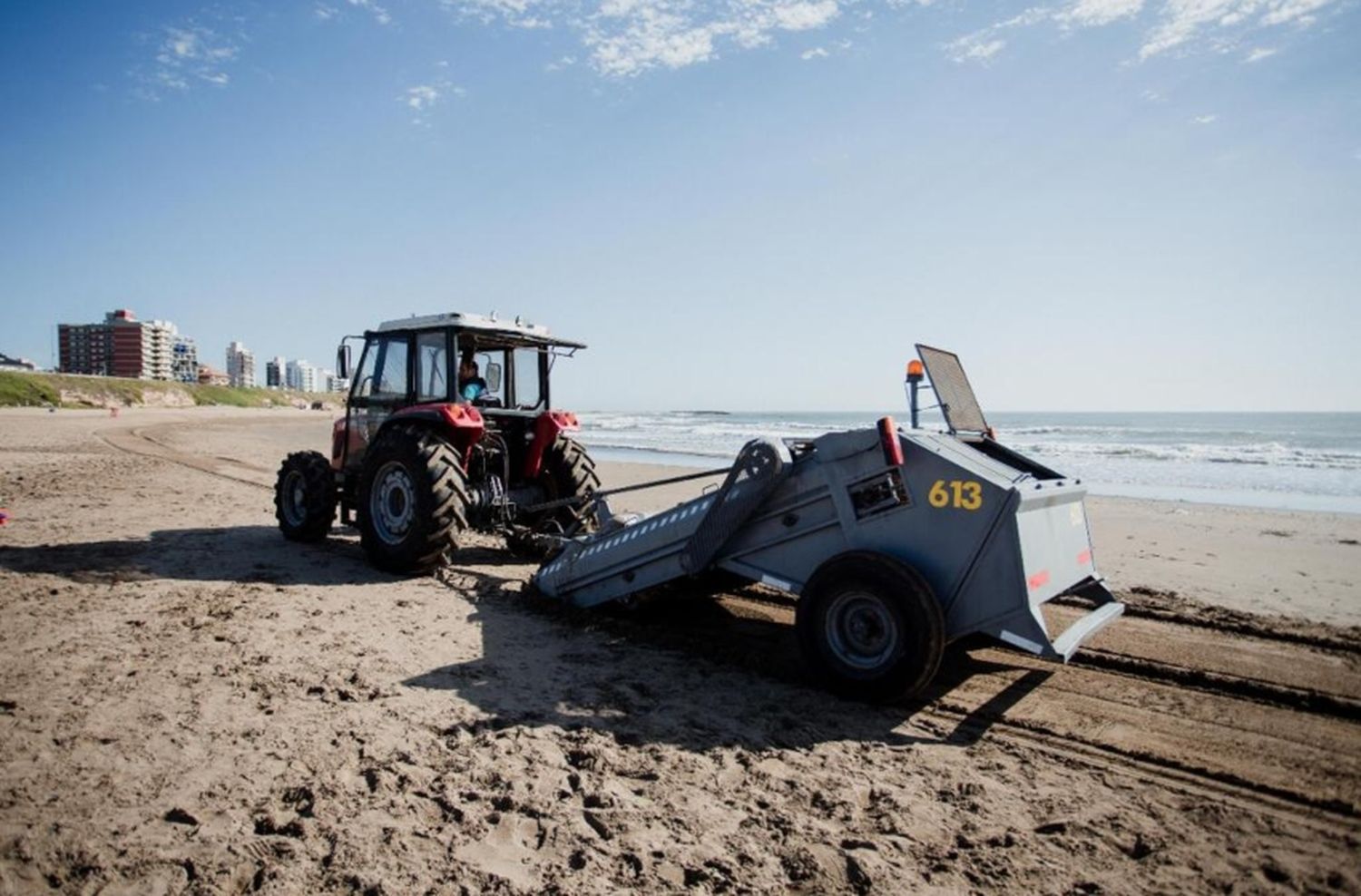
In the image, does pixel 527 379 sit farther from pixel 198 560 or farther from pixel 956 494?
pixel 956 494

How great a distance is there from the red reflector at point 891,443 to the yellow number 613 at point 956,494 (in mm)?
231

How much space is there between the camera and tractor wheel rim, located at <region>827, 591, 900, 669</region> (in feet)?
12.6

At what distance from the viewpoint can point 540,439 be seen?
23.7 feet

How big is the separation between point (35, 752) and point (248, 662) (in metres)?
1.14

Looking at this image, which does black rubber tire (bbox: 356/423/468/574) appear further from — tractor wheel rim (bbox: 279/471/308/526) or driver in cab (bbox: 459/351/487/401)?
tractor wheel rim (bbox: 279/471/308/526)

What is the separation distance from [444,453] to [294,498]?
2.66 m

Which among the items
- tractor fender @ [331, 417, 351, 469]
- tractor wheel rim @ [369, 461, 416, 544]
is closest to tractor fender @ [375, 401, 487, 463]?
tractor wheel rim @ [369, 461, 416, 544]

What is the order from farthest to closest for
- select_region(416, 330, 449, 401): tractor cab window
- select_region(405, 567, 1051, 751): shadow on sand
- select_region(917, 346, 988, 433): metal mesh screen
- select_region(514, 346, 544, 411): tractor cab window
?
select_region(514, 346, 544, 411): tractor cab window → select_region(416, 330, 449, 401): tractor cab window → select_region(917, 346, 988, 433): metal mesh screen → select_region(405, 567, 1051, 751): shadow on sand

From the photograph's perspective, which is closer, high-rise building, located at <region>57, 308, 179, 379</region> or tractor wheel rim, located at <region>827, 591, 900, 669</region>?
tractor wheel rim, located at <region>827, 591, 900, 669</region>

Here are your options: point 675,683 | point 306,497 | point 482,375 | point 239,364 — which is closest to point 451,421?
point 482,375

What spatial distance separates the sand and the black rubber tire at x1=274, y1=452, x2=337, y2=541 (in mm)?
1517

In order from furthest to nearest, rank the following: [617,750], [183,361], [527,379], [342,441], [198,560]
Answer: [183,361] < [342,441] < [527,379] < [198,560] < [617,750]

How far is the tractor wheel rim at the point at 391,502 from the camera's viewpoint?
655cm

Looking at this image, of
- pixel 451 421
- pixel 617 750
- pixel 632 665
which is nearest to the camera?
pixel 617 750
